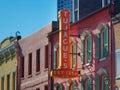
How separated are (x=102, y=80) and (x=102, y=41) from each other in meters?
2.58

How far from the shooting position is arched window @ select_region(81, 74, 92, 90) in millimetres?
39156

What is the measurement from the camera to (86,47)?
131ft

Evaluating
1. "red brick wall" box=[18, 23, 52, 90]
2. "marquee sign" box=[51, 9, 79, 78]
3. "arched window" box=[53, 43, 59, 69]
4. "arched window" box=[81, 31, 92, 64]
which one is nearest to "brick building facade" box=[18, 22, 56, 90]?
"red brick wall" box=[18, 23, 52, 90]

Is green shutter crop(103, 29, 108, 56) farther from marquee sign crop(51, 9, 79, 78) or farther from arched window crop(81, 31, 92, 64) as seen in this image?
marquee sign crop(51, 9, 79, 78)

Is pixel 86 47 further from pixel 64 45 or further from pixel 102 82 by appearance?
pixel 102 82

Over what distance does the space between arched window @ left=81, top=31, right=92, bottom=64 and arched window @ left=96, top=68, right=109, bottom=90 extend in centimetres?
192

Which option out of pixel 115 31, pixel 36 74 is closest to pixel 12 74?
pixel 36 74

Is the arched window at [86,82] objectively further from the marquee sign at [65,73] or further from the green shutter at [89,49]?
the green shutter at [89,49]

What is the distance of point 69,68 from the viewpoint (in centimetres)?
4038

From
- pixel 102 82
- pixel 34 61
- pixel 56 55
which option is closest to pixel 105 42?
pixel 102 82

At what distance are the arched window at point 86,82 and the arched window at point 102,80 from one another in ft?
3.62

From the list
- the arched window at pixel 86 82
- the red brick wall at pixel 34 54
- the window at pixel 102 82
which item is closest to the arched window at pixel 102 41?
the window at pixel 102 82

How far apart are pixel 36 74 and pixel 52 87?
425 cm

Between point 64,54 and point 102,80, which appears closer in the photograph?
point 102,80
